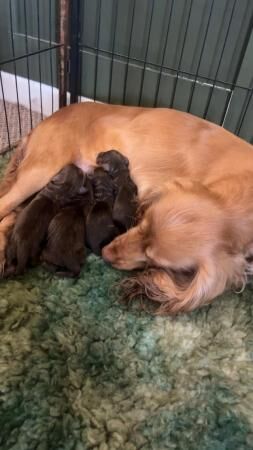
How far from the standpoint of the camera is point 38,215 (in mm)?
1506

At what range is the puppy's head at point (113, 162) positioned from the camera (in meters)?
1.67

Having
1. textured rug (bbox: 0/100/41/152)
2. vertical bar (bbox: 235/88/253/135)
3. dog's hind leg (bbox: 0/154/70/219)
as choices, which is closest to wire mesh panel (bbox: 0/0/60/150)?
textured rug (bbox: 0/100/41/152)

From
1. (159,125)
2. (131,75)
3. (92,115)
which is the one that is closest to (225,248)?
(159,125)

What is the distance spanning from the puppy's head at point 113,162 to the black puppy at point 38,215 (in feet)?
0.36

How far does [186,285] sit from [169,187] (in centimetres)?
35

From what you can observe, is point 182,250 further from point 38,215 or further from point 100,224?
point 38,215

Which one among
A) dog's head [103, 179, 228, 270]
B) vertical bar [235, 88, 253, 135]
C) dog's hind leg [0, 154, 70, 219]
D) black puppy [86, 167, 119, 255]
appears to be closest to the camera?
dog's head [103, 179, 228, 270]

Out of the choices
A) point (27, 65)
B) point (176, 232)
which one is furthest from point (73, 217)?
point (27, 65)

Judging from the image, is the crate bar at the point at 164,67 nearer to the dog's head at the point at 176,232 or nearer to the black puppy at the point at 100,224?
the black puppy at the point at 100,224

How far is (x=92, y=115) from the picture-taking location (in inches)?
71.4

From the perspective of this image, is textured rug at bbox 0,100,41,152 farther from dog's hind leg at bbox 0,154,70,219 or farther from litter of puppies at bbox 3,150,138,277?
litter of puppies at bbox 3,150,138,277

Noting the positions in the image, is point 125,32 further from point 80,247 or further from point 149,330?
point 149,330

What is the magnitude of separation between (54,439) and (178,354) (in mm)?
494

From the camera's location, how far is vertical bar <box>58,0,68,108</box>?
79.5 inches
